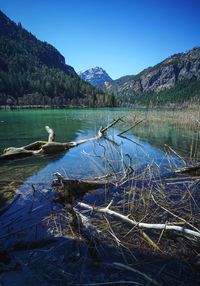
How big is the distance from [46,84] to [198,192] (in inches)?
6116

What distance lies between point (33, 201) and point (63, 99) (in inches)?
5544

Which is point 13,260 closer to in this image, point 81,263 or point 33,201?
point 81,263

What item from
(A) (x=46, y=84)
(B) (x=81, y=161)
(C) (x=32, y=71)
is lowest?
(B) (x=81, y=161)

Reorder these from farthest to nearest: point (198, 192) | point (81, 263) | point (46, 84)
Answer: point (46, 84) → point (198, 192) → point (81, 263)

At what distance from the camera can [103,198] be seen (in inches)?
309

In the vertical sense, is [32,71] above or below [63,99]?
above

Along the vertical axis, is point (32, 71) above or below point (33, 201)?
above

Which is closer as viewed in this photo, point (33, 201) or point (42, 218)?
point (42, 218)

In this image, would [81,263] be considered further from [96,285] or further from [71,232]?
[71,232]

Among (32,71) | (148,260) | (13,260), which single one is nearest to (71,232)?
(13,260)

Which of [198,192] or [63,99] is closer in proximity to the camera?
[198,192]

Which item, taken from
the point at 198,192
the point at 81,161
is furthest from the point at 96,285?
the point at 81,161

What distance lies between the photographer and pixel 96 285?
12.9ft

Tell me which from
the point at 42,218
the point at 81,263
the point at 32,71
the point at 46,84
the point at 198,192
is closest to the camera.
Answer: the point at 81,263
